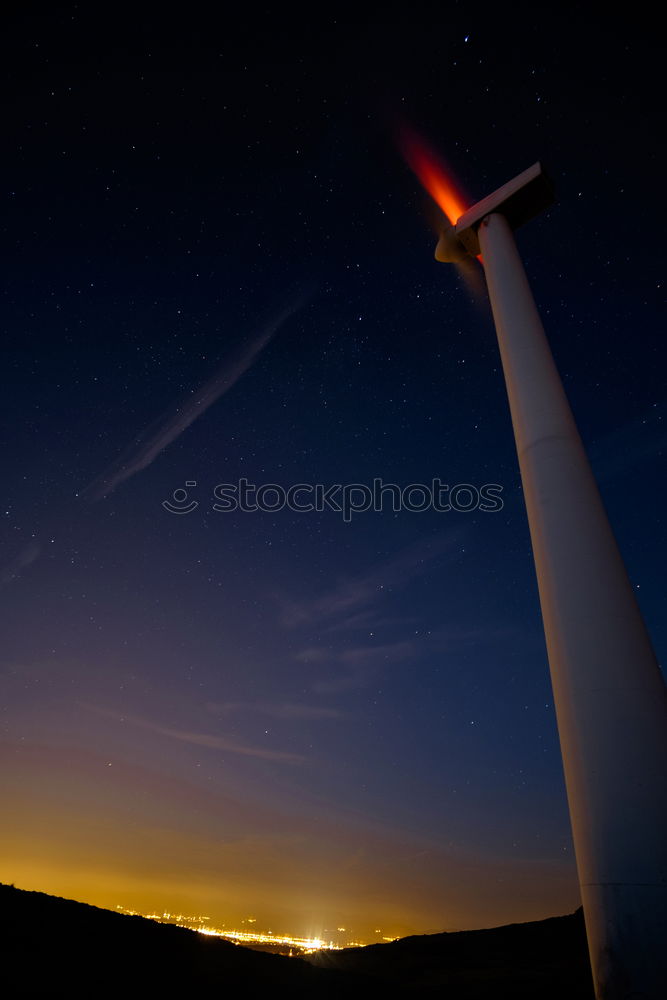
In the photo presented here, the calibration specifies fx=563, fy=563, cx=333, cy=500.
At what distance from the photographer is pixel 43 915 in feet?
46.9

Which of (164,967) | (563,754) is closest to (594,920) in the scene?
(563,754)

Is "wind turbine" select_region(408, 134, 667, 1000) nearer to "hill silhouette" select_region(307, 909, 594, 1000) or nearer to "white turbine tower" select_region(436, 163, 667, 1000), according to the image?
"white turbine tower" select_region(436, 163, 667, 1000)

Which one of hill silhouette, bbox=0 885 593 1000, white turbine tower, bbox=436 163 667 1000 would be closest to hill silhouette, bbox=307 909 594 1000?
hill silhouette, bbox=0 885 593 1000

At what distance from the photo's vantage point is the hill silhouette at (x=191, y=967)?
1158 centimetres

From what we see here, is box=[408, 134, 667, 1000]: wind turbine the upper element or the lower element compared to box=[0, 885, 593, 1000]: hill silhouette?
upper

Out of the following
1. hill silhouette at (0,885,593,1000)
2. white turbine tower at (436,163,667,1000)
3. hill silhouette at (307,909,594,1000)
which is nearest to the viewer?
white turbine tower at (436,163,667,1000)

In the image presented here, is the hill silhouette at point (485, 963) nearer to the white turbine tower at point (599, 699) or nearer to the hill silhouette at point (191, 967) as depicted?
the hill silhouette at point (191, 967)

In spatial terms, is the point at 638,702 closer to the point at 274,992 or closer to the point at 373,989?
the point at 274,992

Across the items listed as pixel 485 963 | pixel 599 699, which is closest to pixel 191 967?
pixel 599 699

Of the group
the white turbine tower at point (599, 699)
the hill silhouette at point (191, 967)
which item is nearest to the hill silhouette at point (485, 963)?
the hill silhouette at point (191, 967)

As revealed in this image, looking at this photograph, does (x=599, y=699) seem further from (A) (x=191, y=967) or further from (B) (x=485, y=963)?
(B) (x=485, y=963)

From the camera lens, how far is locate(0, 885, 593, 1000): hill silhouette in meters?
11.6

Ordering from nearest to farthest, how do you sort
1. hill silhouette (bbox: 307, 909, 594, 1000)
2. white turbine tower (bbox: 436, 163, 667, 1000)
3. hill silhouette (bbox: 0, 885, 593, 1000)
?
white turbine tower (bbox: 436, 163, 667, 1000) → hill silhouette (bbox: 0, 885, 593, 1000) → hill silhouette (bbox: 307, 909, 594, 1000)

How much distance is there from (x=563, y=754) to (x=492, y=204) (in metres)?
14.7
